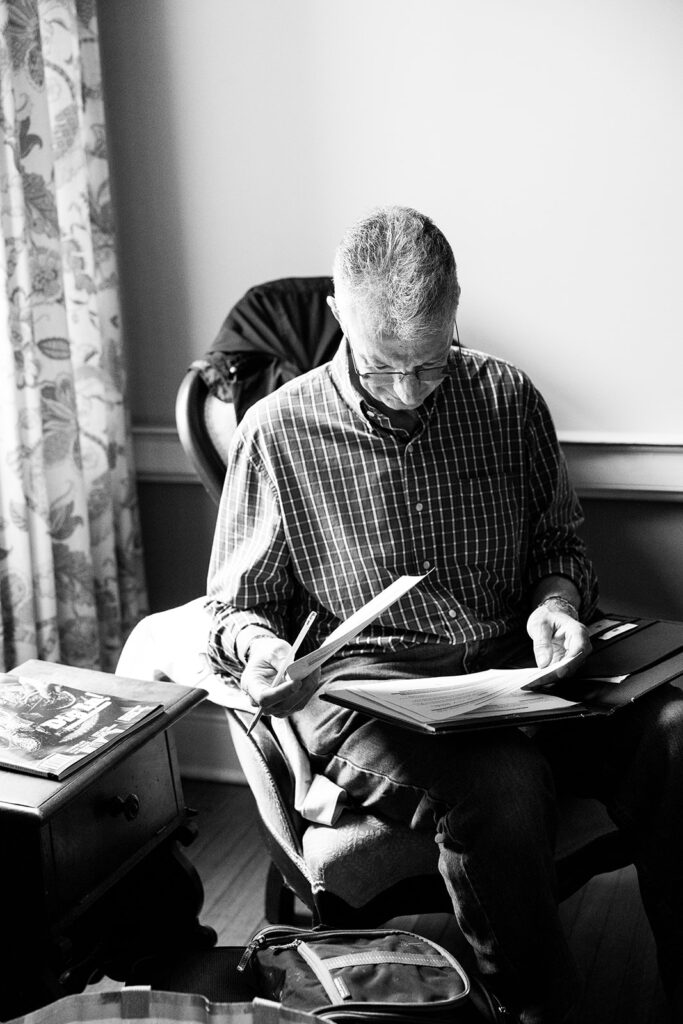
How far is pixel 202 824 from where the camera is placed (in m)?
2.30

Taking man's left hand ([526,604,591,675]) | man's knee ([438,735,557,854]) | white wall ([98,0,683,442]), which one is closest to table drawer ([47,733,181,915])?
man's knee ([438,735,557,854])

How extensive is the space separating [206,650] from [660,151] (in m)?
1.13

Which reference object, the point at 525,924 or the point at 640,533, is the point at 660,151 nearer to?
the point at 640,533

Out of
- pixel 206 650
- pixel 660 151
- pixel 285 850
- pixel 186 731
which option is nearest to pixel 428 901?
pixel 285 850

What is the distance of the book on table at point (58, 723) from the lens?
1.33 m

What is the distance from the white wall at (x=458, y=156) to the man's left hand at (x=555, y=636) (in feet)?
1.78

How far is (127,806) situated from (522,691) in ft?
1.75

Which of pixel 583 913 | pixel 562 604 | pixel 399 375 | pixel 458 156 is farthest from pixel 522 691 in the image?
pixel 458 156

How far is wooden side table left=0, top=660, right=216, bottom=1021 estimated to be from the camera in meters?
1.30

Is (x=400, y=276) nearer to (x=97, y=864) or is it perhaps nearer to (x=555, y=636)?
(x=555, y=636)

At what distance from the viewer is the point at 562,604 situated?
1636 mm

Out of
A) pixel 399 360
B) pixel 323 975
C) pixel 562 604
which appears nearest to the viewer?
pixel 323 975

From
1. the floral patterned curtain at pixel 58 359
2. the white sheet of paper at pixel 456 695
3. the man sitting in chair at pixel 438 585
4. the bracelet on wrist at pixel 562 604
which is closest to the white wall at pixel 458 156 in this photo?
the floral patterned curtain at pixel 58 359

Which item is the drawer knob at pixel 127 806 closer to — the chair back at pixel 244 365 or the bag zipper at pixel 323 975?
the bag zipper at pixel 323 975
